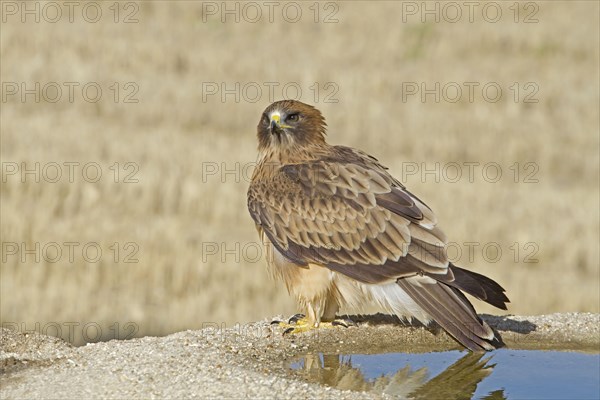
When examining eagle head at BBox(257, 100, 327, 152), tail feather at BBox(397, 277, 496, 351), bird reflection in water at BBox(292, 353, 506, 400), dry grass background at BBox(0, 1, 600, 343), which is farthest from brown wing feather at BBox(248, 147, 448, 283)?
dry grass background at BBox(0, 1, 600, 343)

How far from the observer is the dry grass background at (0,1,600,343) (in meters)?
14.3

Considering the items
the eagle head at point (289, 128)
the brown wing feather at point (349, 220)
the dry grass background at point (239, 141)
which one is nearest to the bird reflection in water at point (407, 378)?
the brown wing feather at point (349, 220)

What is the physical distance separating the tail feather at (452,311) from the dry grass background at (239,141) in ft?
20.0

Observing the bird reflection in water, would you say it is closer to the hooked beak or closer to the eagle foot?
the eagle foot

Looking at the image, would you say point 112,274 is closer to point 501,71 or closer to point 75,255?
point 75,255

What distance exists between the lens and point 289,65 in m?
24.5

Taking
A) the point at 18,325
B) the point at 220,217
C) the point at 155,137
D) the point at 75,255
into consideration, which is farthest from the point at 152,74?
the point at 18,325

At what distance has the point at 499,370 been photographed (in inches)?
297

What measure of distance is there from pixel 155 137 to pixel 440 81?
8.00 m

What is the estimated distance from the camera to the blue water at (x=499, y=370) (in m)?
7.16

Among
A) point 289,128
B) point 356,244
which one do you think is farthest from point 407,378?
point 289,128

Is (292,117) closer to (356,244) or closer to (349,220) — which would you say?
(349,220)

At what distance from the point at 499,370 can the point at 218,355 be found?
6.58 feet

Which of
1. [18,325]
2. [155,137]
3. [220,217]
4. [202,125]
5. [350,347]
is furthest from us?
[202,125]
